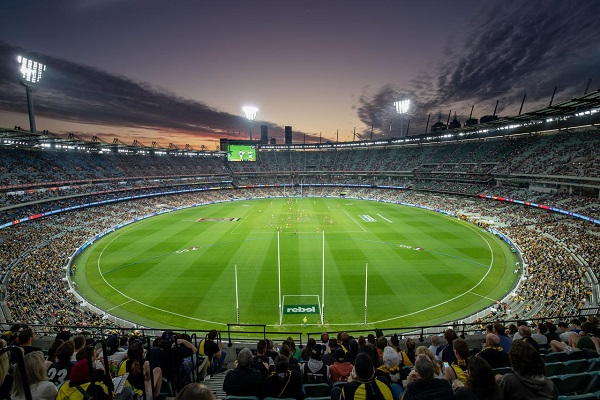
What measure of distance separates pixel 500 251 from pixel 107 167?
9057 cm

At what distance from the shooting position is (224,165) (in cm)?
12038

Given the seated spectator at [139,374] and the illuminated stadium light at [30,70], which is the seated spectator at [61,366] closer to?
the seated spectator at [139,374]

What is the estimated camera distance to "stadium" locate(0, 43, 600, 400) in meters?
24.5

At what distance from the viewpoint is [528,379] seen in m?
3.94

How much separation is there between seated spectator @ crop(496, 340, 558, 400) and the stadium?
10.9ft

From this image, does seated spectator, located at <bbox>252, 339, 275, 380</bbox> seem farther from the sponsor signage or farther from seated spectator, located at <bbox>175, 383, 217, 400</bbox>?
the sponsor signage

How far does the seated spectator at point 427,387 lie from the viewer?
159 inches

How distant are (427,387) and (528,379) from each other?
4.20 feet

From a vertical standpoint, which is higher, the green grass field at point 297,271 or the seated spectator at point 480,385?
the seated spectator at point 480,385

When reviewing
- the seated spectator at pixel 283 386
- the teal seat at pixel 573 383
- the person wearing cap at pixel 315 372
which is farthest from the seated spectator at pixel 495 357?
the seated spectator at pixel 283 386

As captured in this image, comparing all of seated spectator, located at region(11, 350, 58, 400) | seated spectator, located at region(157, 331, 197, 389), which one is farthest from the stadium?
seated spectator, located at region(11, 350, 58, 400)

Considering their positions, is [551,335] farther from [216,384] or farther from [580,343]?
[216,384]

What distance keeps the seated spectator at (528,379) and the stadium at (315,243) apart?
3314mm

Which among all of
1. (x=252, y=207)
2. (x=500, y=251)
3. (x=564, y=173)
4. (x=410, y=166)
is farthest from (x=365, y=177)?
(x=500, y=251)
